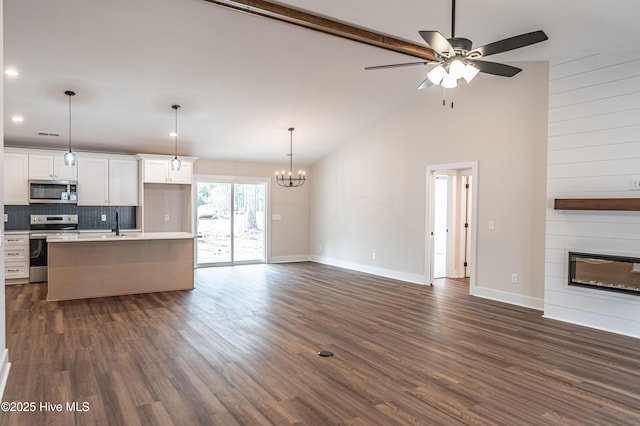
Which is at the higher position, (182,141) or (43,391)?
(182,141)

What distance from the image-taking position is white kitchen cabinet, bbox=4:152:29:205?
7.10m

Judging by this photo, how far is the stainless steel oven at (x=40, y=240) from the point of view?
23.7 feet

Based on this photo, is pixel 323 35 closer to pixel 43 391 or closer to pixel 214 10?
pixel 214 10

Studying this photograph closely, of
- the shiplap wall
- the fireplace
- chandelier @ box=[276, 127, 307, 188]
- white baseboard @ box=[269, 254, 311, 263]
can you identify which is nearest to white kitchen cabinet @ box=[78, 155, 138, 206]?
chandelier @ box=[276, 127, 307, 188]

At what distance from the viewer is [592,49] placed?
175 inches

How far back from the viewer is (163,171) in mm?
8367

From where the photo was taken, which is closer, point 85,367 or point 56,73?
point 85,367

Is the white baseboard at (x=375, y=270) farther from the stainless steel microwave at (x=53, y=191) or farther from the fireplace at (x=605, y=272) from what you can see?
the stainless steel microwave at (x=53, y=191)

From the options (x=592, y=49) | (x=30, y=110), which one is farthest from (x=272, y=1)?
(x=30, y=110)

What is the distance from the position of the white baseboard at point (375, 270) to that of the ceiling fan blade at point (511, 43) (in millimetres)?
4718

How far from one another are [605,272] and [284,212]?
704 centimetres

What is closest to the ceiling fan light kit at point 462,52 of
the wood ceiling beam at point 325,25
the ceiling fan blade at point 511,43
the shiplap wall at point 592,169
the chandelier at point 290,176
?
the ceiling fan blade at point 511,43

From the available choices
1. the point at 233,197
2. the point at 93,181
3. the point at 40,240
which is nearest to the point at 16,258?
the point at 40,240

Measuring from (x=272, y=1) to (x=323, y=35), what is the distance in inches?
41.9
